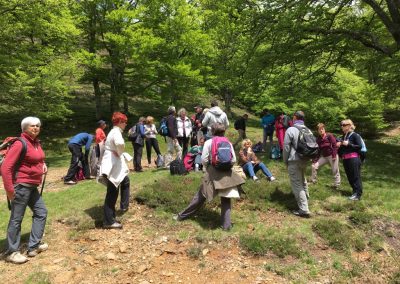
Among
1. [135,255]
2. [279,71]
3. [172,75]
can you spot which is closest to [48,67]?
[172,75]

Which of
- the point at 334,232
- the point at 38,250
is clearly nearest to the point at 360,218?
the point at 334,232

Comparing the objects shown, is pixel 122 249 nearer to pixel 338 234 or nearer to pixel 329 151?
pixel 338 234

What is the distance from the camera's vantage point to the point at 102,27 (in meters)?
21.6

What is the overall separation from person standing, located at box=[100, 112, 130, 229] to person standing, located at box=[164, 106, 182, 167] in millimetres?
3981

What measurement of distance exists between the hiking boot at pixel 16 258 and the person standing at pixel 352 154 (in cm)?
718

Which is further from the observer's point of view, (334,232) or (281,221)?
(281,221)

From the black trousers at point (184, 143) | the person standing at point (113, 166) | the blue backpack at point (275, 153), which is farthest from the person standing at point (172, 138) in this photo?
the person standing at point (113, 166)

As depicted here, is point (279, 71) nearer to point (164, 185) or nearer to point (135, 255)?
point (164, 185)

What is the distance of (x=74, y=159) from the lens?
11055 millimetres

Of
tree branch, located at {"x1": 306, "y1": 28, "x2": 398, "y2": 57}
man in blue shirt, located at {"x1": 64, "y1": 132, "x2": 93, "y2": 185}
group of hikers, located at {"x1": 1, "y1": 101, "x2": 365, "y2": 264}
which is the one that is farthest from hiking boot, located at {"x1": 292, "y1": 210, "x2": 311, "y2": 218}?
tree branch, located at {"x1": 306, "y1": 28, "x2": 398, "y2": 57}

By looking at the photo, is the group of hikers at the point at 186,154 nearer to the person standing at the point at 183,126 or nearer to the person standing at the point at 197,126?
the person standing at the point at 183,126

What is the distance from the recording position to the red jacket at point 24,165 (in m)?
5.21

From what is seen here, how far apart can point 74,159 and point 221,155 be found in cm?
649

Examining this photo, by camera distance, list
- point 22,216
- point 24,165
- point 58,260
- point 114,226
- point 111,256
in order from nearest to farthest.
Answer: point 24,165 → point 22,216 → point 58,260 → point 111,256 → point 114,226
